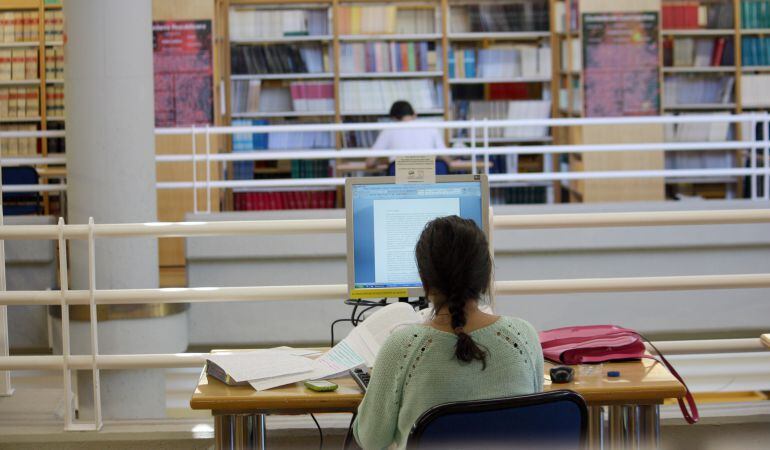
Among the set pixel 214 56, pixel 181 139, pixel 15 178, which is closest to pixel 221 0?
pixel 214 56

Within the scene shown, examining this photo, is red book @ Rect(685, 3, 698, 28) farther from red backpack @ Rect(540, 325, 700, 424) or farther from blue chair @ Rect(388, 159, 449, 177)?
red backpack @ Rect(540, 325, 700, 424)

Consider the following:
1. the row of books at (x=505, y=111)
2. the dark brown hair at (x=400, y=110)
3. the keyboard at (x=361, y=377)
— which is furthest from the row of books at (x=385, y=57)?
the keyboard at (x=361, y=377)

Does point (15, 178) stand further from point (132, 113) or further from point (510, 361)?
point (510, 361)

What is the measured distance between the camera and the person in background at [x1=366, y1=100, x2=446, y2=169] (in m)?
6.69

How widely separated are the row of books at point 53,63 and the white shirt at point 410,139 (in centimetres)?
310

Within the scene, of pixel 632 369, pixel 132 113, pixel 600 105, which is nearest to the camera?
pixel 632 369

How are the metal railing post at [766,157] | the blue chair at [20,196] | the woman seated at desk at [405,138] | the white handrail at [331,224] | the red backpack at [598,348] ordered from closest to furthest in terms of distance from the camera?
1. the red backpack at [598,348]
2. the white handrail at [331,224]
3. the metal railing post at [766,157]
4. the blue chair at [20,196]
5. the woman seated at desk at [405,138]

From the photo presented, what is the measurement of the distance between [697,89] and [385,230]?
5924mm

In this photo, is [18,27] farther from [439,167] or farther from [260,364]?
[260,364]

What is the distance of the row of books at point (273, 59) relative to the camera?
322 inches

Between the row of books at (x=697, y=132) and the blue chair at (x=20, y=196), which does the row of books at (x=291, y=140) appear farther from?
the row of books at (x=697, y=132)

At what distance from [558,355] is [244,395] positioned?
77cm

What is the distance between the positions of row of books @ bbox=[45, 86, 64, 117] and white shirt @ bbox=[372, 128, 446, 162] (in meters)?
3.08

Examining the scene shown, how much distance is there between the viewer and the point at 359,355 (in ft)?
8.57
